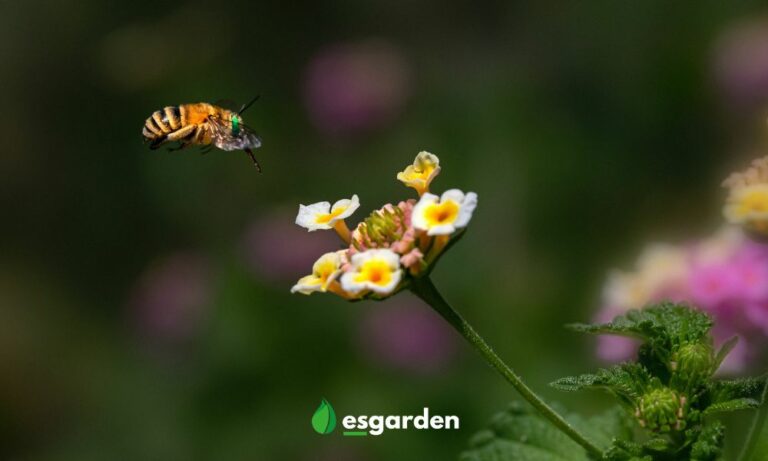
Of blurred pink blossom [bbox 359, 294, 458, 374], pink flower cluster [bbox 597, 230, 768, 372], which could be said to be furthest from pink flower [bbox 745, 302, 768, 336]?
blurred pink blossom [bbox 359, 294, 458, 374]

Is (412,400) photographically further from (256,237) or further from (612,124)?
(612,124)

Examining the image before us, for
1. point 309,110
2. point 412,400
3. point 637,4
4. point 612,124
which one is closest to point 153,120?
point 412,400

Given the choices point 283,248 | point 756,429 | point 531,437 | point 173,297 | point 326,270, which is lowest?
point 173,297

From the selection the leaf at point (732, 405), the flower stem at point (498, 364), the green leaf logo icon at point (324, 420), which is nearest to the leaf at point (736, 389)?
the leaf at point (732, 405)

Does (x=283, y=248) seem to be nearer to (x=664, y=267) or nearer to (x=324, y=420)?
(x=324, y=420)

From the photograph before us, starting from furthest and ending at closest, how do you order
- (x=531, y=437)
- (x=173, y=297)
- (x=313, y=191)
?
(x=313, y=191) < (x=173, y=297) < (x=531, y=437)

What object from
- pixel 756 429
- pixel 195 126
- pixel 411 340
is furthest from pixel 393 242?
pixel 411 340
